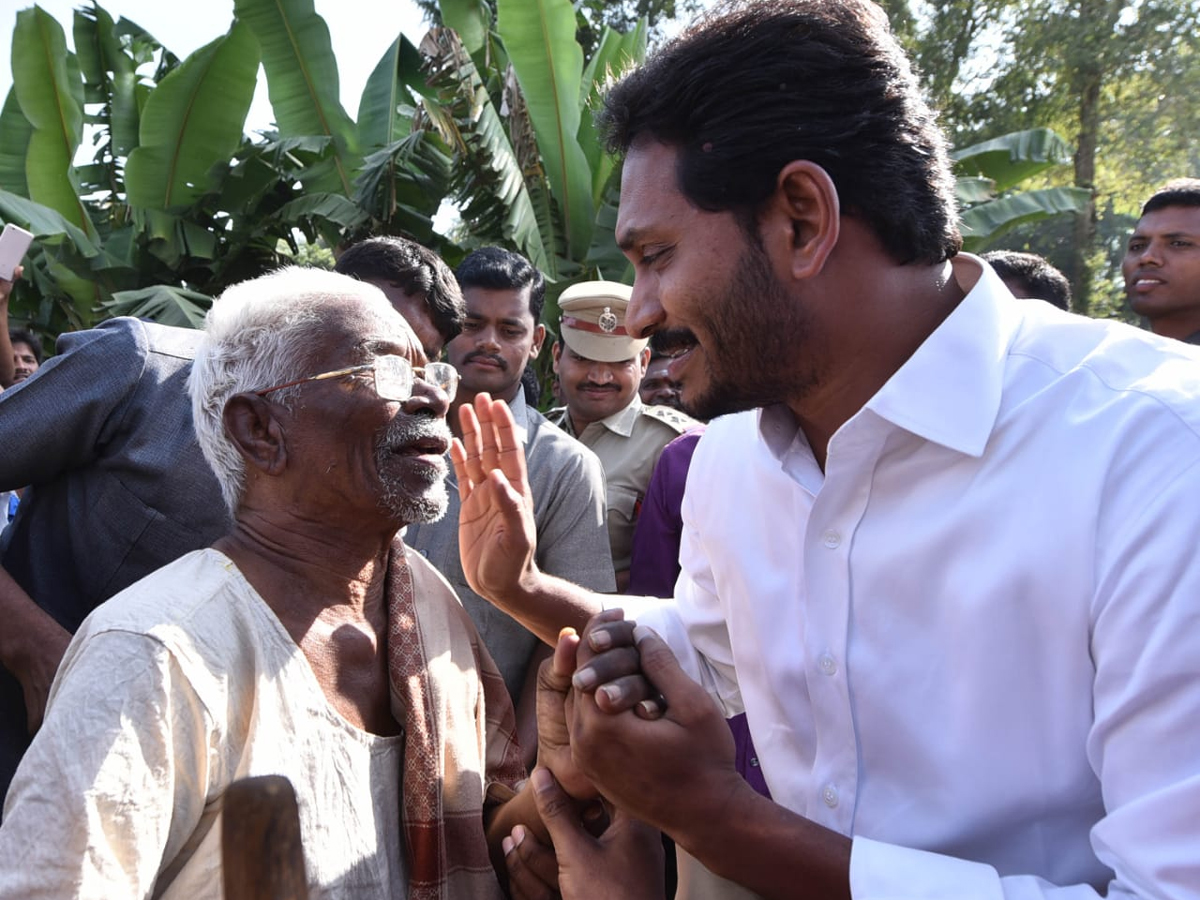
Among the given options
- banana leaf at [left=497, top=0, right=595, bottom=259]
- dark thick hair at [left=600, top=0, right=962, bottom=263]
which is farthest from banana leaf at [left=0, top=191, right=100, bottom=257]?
dark thick hair at [left=600, top=0, right=962, bottom=263]

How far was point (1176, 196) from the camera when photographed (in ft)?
16.7

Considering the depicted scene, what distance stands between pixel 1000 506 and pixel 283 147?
28.7 feet

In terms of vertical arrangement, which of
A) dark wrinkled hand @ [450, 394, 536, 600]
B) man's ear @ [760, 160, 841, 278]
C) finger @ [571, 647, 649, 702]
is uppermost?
man's ear @ [760, 160, 841, 278]

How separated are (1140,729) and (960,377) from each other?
59cm

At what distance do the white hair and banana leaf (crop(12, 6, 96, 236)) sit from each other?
8777mm

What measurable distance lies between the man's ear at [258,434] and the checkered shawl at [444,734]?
0.40 m

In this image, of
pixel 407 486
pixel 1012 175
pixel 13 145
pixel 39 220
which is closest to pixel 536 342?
pixel 407 486

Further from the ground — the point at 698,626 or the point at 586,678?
the point at 586,678

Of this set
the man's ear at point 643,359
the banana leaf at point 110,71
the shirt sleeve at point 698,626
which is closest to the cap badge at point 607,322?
the man's ear at point 643,359

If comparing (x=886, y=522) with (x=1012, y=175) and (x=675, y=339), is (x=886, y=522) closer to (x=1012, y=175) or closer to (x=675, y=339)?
(x=675, y=339)

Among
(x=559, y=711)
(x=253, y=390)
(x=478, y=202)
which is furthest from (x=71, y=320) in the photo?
(x=559, y=711)

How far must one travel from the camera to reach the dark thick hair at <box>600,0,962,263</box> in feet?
5.97

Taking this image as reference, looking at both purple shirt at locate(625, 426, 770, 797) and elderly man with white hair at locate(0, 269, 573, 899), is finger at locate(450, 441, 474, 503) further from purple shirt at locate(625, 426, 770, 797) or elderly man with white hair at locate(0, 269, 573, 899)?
purple shirt at locate(625, 426, 770, 797)

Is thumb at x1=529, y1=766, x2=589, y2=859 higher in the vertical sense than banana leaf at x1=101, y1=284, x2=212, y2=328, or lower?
lower
